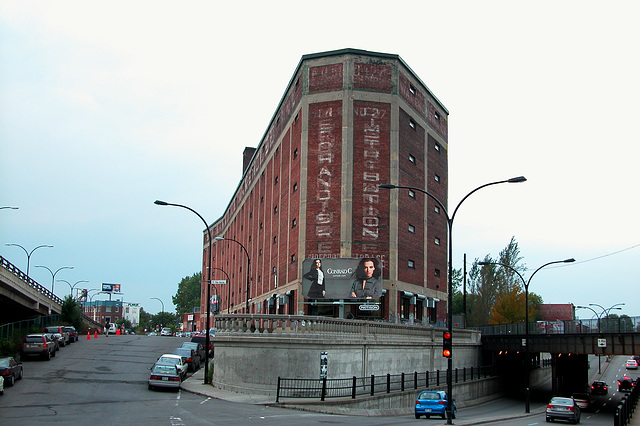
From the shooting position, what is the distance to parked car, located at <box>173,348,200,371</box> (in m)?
41.6

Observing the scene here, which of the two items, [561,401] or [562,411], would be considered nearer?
[562,411]

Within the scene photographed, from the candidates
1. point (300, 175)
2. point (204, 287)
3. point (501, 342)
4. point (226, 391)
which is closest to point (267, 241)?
point (300, 175)

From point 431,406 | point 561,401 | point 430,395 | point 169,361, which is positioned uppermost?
point 169,361

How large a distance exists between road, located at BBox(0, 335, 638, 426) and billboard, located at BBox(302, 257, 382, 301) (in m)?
11.4

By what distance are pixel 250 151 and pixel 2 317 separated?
1915 inches

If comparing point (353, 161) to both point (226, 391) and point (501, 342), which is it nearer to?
point (501, 342)

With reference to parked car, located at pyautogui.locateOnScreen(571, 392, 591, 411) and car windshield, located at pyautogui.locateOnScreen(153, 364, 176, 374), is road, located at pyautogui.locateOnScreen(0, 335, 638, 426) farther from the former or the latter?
parked car, located at pyautogui.locateOnScreen(571, 392, 591, 411)

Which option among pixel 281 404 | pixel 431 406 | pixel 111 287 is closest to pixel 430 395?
pixel 431 406

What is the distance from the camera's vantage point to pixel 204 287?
129 m

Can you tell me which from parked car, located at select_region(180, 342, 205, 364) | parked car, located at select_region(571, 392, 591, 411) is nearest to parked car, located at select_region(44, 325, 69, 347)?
parked car, located at select_region(180, 342, 205, 364)

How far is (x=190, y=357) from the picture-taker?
42.1 meters

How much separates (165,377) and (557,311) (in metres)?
111

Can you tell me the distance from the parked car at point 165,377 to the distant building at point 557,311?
10570 cm

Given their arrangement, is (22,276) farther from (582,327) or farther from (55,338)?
(582,327)
